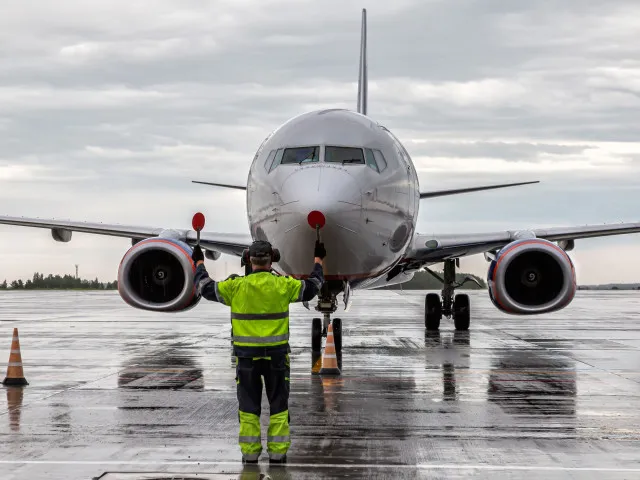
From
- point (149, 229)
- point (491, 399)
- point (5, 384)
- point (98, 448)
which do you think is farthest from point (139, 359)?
point (98, 448)

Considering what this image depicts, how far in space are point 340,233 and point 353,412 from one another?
304cm

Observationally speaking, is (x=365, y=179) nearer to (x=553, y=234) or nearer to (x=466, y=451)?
(x=466, y=451)

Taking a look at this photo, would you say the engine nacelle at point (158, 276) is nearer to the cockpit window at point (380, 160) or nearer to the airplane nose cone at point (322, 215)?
the airplane nose cone at point (322, 215)

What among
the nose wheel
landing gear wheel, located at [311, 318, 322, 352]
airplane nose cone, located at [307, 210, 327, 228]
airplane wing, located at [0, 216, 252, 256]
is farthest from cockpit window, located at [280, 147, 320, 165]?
airplane wing, located at [0, 216, 252, 256]

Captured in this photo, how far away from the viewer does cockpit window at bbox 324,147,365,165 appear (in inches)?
501

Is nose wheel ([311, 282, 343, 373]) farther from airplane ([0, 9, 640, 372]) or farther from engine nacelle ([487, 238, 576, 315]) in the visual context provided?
engine nacelle ([487, 238, 576, 315])

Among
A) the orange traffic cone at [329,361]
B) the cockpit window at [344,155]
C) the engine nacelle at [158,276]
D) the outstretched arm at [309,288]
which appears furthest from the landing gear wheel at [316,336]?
the outstretched arm at [309,288]

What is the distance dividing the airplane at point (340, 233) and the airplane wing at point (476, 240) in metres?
0.02

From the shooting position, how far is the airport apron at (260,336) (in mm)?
7469

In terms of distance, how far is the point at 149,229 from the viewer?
63.6 feet

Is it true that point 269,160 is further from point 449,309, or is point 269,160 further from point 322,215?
point 449,309

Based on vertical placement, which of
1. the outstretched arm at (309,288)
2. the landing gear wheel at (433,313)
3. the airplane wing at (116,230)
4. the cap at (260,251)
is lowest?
the landing gear wheel at (433,313)

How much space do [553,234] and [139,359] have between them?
28.7 feet

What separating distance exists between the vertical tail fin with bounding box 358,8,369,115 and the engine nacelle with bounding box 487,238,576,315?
8.04m
